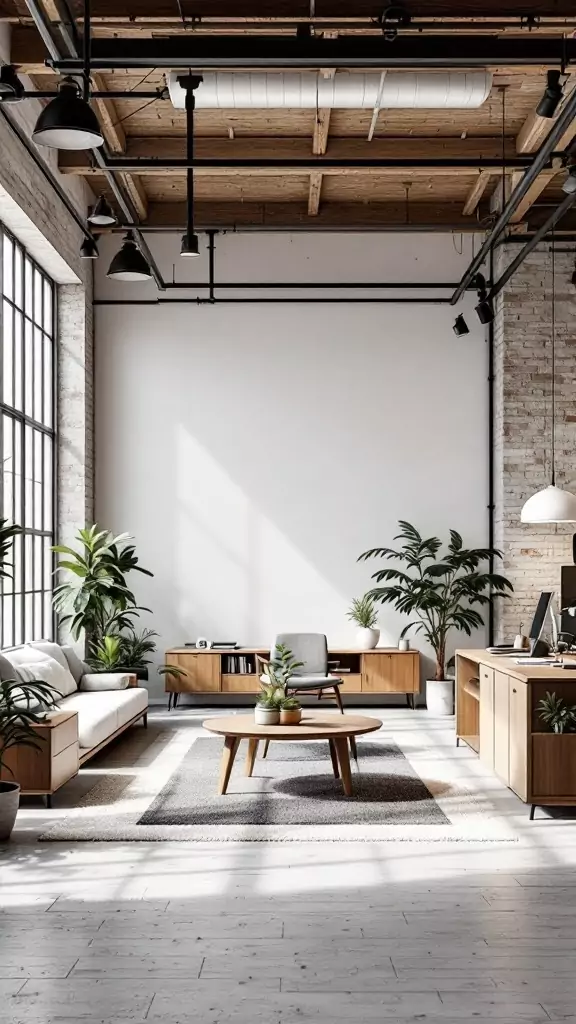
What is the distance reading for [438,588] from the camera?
37.4 feet

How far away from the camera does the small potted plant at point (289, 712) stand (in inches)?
263

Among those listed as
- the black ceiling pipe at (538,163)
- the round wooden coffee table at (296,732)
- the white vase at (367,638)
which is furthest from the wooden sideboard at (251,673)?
the black ceiling pipe at (538,163)

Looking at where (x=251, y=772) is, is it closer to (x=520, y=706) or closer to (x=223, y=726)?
(x=223, y=726)

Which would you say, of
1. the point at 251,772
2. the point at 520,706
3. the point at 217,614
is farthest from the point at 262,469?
the point at 520,706

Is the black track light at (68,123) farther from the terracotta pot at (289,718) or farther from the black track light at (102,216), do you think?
the terracotta pot at (289,718)

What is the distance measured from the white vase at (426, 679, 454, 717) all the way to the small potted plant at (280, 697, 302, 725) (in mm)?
4122

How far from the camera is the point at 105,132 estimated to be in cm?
862

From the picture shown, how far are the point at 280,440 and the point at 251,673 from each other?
2.54 metres

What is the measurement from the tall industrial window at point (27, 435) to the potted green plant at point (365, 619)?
3.14 metres

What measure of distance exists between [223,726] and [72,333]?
5.65 m

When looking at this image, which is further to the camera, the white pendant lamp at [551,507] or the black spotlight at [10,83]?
the white pendant lamp at [551,507]

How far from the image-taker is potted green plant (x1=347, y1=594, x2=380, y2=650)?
35.6 ft

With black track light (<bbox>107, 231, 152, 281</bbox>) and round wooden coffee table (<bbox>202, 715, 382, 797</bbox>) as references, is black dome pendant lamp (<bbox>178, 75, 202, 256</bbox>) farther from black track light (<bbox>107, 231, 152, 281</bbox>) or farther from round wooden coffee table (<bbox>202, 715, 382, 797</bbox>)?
round wooden coffee table (<bbox>202, 715, 382, 797</bbox>)

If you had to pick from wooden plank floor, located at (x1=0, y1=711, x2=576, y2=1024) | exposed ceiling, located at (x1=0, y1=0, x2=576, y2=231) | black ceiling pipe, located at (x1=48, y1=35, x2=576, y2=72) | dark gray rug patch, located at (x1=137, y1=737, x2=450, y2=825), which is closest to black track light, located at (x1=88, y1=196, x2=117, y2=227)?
exposed ceiling, located at (x1=0, y1=0, x2=576, y2=231)
